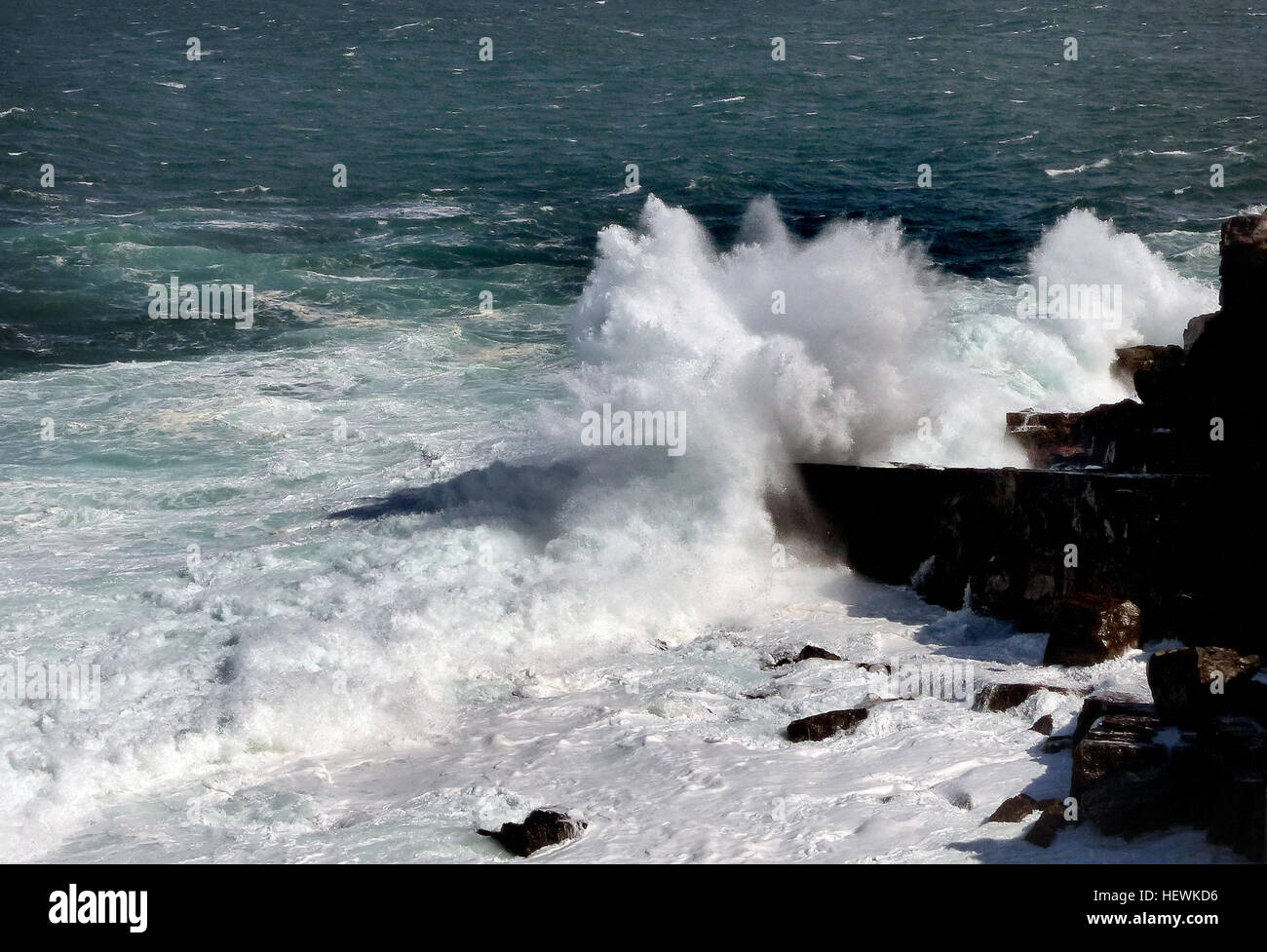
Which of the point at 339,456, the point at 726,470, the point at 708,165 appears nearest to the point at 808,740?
the point at 726,470

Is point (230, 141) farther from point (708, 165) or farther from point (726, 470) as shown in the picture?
point (726, 470)

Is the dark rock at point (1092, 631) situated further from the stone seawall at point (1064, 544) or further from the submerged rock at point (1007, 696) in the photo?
the submerged rock at point (1007, 696)

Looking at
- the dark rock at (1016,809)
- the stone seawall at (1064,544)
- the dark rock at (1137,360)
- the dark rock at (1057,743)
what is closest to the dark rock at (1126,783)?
the dark rock at (1016,809)

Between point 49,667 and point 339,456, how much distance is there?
6.64 m

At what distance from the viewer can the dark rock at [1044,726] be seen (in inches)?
425

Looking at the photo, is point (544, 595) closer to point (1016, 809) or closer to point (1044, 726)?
point (1044, 726)

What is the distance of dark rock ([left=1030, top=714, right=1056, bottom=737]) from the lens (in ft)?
35.4

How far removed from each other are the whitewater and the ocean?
5 cm

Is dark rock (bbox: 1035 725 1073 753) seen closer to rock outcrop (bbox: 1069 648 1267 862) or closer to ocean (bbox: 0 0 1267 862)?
ocean (bbox: 0 0 1267 862)

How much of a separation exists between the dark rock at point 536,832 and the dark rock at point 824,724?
216 cm

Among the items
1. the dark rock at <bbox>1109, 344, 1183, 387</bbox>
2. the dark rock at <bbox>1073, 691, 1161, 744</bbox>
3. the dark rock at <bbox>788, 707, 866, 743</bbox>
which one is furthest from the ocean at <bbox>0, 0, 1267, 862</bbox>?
the dark rock at <bbox>1109, 344, 1183, 387</bbox>

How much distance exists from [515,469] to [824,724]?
6703 mm

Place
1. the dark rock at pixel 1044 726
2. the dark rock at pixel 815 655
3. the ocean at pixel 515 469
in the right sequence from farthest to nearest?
the dark rock at pixel 815 655 < the dark rock at pixel 1044 726 < the ocean at pixel 515 469
